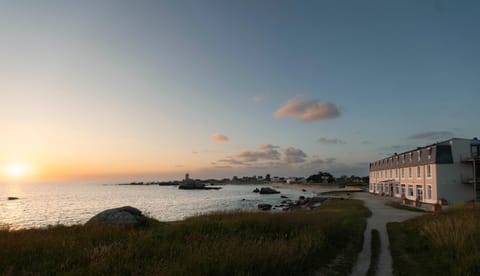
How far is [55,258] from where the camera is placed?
332 inches

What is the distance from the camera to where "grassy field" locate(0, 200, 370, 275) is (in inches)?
299

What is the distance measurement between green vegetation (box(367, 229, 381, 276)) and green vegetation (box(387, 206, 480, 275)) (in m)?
0.58

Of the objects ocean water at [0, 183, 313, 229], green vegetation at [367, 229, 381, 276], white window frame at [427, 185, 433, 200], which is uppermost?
white window frame at [427, 185, 433, 200]

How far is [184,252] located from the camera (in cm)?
888

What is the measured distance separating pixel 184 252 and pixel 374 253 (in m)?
8.23

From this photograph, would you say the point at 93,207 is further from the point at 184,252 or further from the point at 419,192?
the point at 184,252

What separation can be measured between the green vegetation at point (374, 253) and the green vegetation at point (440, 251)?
23.0 inches

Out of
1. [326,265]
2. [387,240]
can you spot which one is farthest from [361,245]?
[326,265]

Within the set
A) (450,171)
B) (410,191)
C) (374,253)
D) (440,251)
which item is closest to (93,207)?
(410,191)

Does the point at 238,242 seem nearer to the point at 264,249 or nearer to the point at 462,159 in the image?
the point at 264,249

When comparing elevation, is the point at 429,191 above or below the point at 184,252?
below

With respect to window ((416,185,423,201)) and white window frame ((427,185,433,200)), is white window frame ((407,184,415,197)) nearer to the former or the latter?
window ((416,185,423,201))

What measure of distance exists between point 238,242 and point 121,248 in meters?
3.39

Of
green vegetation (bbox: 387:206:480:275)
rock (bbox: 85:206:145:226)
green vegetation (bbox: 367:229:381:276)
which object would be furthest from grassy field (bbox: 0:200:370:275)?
rock (bbox: 85:206:145:226)
